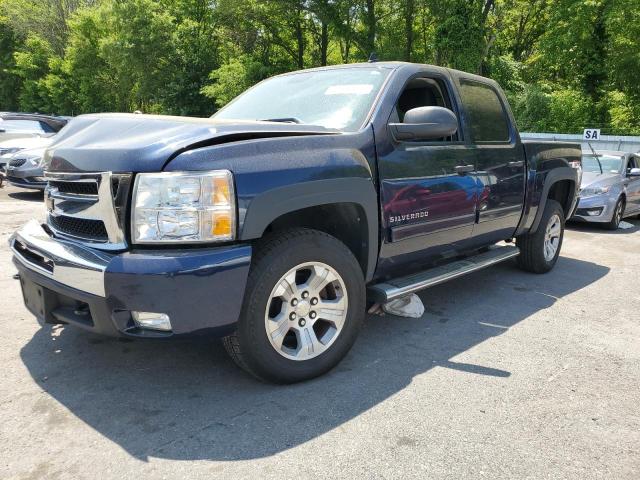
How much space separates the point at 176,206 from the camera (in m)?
2.45

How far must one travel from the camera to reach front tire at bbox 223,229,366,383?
2.68 meters

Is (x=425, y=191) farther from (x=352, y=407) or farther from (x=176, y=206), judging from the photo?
(x=176, y=206)

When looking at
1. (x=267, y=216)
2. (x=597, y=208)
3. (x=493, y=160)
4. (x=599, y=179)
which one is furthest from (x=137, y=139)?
(x=599, y=179)

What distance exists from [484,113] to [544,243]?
5.92 feet

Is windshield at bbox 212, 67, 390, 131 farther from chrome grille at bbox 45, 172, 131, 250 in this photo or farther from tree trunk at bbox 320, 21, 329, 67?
tree trunk at bbox 320, 21, 329, 67

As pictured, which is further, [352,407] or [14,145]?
[14,145]

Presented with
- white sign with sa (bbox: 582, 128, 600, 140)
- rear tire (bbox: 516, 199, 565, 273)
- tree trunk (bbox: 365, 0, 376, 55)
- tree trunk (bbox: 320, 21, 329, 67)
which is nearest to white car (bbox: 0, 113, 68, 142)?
rear tire (bbox: 516, 199, 565, 273)

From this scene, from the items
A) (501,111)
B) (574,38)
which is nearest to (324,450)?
(501,111)

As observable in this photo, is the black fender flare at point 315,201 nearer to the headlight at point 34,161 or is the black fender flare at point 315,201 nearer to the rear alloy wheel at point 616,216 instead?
the rear alloy wheel at point 616,216

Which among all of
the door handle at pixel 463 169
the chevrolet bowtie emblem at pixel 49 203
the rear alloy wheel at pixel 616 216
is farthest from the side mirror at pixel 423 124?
the rear alloy wheel at pixel 616 216

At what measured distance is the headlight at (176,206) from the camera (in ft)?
7.99

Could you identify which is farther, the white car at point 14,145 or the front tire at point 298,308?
the white car at point 14,145

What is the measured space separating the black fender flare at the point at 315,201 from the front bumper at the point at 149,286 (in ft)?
0.48

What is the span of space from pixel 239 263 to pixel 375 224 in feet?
3.50
